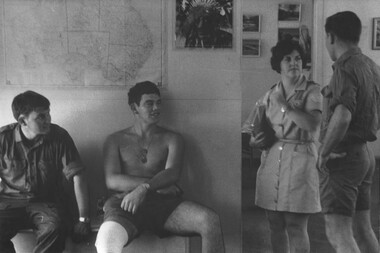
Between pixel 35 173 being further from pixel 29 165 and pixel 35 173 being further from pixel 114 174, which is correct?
pixel 114 174

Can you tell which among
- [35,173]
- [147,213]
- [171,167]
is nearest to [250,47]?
[171,167]

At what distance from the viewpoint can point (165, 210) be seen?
2123mm

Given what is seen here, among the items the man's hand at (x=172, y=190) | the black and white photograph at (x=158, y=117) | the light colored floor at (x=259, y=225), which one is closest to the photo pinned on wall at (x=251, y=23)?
the black and white photograph at (x=158, y=117)

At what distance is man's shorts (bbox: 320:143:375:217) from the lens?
184 centimetres

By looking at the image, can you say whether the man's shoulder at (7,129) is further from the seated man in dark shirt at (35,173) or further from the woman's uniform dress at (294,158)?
the woman's uniform dress at (294,158)

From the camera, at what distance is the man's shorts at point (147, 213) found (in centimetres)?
205

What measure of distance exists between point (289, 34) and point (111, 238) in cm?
113

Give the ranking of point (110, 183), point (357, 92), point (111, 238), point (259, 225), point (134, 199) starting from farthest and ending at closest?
point (259, 225) → point (110, 183) → point (134, 199) → point (111, 238) → point (357, 92)

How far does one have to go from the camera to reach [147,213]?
210 cm

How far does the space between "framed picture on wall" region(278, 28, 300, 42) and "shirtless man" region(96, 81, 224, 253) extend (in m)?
0.59

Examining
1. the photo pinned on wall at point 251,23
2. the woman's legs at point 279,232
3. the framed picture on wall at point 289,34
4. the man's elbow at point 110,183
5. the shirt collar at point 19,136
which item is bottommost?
the woman's legs at point 279,232

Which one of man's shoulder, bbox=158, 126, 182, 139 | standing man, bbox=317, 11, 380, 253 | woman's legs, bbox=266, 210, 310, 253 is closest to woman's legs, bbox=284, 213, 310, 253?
woman's legs, bbox=266, 210, 310, 253

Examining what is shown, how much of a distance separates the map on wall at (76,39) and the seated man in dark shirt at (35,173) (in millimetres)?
150

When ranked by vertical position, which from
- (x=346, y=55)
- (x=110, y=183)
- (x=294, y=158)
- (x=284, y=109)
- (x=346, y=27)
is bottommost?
(x=110, y=183)
